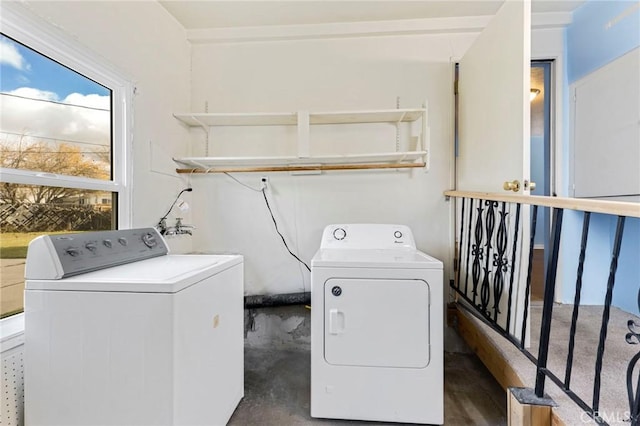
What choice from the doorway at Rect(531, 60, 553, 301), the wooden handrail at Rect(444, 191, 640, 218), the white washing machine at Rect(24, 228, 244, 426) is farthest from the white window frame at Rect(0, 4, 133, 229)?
the doorway at Rect(531, 60, 553, 301)

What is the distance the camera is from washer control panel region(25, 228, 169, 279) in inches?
42.9

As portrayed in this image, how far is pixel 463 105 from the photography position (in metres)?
2.22

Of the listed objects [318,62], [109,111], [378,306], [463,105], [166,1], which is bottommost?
[378,306]

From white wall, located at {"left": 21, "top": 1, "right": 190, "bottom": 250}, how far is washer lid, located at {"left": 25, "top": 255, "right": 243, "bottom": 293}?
2.13ft

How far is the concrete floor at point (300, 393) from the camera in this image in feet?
5.17

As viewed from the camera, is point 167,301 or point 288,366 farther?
point 288,366

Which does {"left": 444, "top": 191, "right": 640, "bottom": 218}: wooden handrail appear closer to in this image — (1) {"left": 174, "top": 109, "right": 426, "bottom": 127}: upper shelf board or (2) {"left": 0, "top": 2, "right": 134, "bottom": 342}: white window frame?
(1) {"left": 174, "top": 109, "right": 426, "bottom": 127}: upper shelf board

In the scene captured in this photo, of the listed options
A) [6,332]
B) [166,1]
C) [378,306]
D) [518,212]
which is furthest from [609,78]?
[6,332]

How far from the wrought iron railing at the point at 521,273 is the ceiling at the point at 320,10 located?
139 cm

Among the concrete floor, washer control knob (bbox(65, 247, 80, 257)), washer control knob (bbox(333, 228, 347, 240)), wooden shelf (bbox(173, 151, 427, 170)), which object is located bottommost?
the concrete floor

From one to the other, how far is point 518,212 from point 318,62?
6.03 feet

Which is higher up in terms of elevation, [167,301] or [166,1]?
[166,1]

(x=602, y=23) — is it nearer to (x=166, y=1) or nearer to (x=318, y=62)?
(x=318, y=62)

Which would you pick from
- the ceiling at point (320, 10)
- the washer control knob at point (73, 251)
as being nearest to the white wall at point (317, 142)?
the ceiling at point (320, 10)
